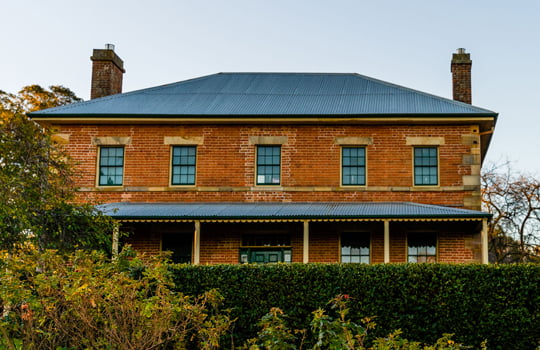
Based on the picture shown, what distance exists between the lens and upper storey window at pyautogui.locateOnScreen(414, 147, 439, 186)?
68.6 ft

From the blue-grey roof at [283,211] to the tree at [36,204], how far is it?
3.26 meters

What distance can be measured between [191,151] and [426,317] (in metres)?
11.1

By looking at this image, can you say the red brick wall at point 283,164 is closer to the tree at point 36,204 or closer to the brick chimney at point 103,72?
the brick chimney at point 103,72

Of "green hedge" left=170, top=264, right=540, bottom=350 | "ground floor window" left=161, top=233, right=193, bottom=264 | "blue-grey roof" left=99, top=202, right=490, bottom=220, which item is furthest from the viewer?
"ground floor window" left=161, top=233, right=193, bottom=264

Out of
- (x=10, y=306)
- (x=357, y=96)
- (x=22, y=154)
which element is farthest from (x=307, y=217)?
(x=10, y=306)

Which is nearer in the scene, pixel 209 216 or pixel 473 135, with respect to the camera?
pixel 209 216

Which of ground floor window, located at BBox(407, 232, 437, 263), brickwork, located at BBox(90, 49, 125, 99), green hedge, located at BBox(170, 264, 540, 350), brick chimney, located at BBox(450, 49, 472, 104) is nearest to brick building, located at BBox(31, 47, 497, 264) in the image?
ground floor window, located at BBox(407, 232, 437, 263)

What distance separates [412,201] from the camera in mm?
20750

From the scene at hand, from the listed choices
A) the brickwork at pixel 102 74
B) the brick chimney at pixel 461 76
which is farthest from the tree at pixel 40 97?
the brick chimney at pixel 461 76

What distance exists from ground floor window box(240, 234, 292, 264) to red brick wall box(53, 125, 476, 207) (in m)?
1.19

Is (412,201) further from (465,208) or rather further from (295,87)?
(295,87)

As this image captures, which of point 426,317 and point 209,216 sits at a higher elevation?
point 209,216

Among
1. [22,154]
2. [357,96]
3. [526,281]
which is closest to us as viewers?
[526,281]

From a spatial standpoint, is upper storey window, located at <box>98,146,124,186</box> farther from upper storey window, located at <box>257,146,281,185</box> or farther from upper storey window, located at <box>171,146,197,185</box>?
upper storey window, located at <box>257,146,281,185</box>
